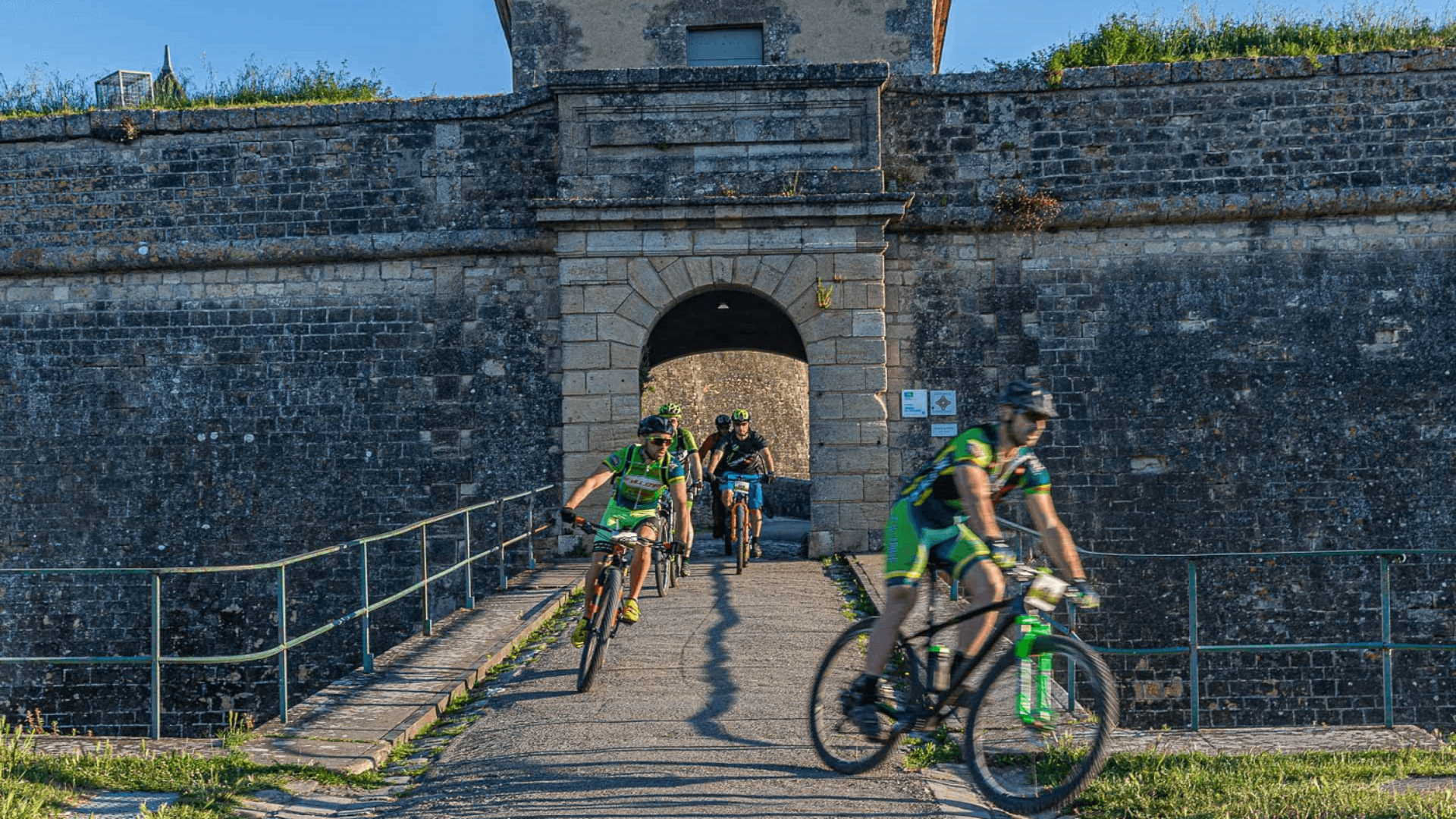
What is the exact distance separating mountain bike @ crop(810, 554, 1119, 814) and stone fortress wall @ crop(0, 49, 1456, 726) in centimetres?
722

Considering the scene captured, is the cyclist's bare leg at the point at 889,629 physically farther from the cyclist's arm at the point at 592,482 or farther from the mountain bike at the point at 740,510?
the mountain bike at the point at 740,510

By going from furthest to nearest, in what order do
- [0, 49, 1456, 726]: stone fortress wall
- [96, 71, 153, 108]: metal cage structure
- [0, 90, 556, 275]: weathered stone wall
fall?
[96, 71, 153, 108]: metal cage structure, [0, 90, 556, 275]: weathered stone wall, [0, 49, 1456, 726]: stone fortress wall

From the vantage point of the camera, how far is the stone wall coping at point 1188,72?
12.1m

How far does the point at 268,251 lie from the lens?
42.2 ft

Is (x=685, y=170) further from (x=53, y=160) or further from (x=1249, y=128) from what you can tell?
(x=53, y=160)

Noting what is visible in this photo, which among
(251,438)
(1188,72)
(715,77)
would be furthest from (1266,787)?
(251,438)

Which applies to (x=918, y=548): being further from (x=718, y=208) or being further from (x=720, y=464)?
(x=718, y=208)

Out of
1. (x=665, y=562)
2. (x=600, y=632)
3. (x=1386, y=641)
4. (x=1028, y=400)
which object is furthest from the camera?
(x=665, y=562)

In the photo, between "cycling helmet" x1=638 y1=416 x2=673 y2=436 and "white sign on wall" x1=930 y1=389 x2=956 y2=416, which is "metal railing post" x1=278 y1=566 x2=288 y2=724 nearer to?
"cycling helmet" x1=638 y1=416 x2=673 y2=436

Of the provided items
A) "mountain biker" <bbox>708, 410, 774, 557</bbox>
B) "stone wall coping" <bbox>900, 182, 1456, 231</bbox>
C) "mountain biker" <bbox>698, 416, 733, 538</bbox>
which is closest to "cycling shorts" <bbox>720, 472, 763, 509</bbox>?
"mountain biker" <bbox>708, 410, 774, 557</bbox>

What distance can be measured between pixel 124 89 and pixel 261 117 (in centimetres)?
397

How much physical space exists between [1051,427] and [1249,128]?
3642mm

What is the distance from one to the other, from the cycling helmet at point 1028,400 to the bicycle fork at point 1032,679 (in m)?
Answer: 0.80

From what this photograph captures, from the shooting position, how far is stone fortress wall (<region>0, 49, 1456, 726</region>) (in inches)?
474
